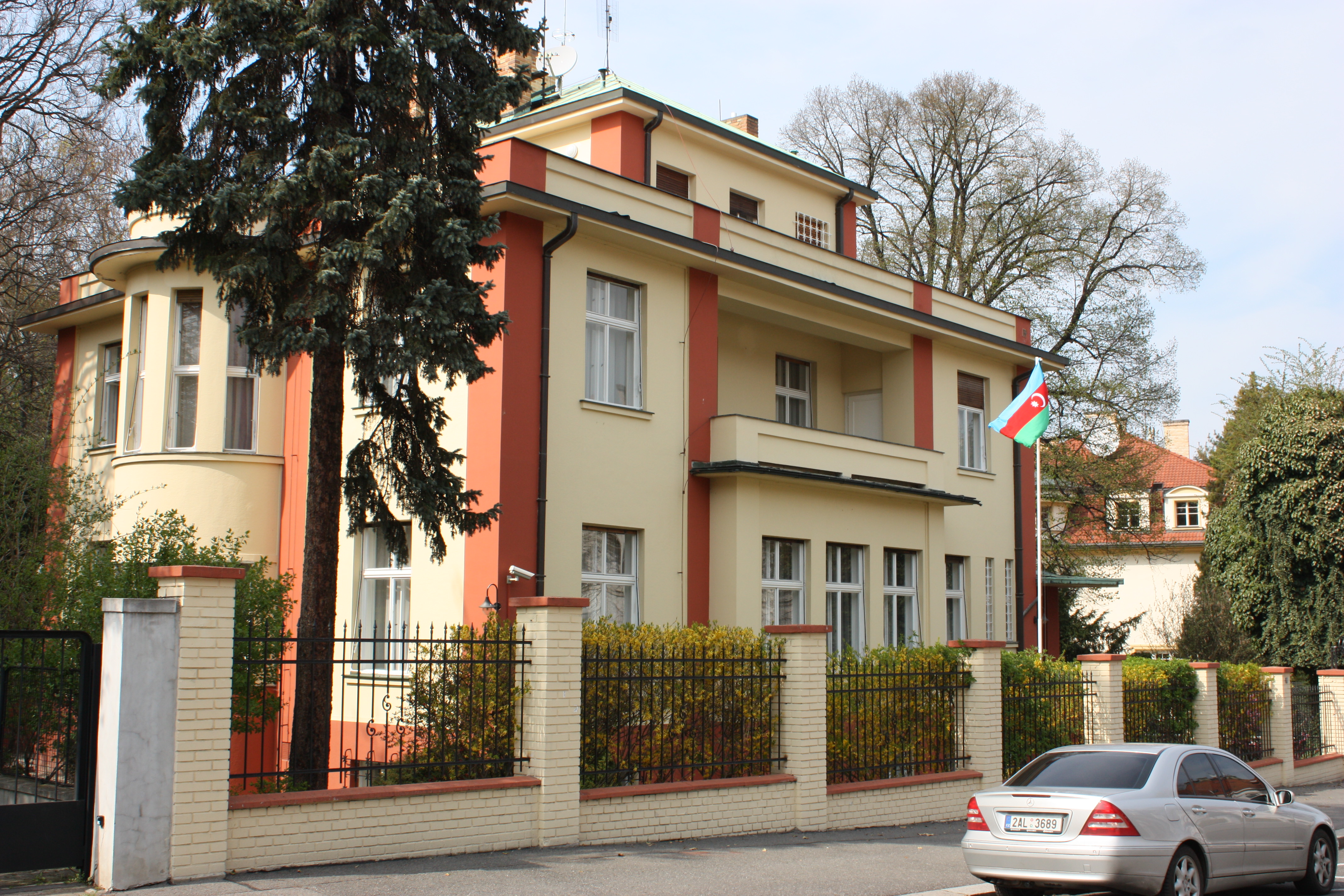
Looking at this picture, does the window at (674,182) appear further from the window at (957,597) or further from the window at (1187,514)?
the window at (1187,514)

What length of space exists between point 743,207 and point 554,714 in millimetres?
15293

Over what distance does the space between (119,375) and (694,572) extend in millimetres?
10489

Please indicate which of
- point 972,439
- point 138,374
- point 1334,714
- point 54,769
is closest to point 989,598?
point 972,439

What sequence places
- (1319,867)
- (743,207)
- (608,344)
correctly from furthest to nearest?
(743,207)
(608,344)
(1319,867)

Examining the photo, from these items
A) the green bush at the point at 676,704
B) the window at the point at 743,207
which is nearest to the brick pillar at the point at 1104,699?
the green bush at the point at 676,704

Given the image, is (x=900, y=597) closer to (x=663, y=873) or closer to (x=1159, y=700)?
(x=1159, y=700)

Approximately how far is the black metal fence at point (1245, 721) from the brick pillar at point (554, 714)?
13.1 metres

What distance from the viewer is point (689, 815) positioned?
11617 millimetres

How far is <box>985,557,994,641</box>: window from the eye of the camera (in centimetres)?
2381

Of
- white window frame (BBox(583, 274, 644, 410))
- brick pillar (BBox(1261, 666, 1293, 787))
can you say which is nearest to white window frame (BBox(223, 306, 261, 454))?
white window frame (BBox(583, 274, 644, 410))

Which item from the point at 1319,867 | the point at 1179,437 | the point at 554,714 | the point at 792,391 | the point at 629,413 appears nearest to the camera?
the point at 554,714

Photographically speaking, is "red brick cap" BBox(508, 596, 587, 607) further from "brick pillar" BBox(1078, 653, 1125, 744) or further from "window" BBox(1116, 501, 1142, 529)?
"window" BBox(1116, 501, 1142, 529)

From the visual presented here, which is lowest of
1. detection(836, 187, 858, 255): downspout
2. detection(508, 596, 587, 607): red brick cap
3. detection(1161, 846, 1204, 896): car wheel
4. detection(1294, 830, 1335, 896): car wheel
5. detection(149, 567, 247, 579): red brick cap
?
detection(1294, 830, 1335, 896): car wheel

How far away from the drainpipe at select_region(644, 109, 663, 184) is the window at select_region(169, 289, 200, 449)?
792 centimetres
